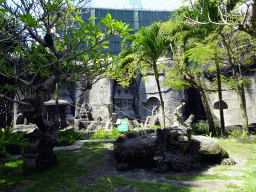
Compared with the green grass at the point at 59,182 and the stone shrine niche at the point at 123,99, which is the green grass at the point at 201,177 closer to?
the green grass at the point at 59,182

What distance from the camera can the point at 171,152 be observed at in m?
4.57

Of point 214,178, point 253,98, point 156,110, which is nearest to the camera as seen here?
point 214,178

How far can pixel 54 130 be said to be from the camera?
4.65m

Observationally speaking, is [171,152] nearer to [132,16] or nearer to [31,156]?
[31,156]

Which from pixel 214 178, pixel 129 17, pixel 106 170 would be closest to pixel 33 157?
pixel 106 170

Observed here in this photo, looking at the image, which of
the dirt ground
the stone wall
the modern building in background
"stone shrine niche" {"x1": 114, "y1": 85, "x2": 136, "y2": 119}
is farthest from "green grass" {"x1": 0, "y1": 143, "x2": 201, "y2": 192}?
the modern building in background

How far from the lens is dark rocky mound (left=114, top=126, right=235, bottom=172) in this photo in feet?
14.5

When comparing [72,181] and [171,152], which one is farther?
[171,152]

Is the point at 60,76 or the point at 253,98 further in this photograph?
the point at 253,98

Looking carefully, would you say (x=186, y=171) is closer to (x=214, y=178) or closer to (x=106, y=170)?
(x=214, y=178)

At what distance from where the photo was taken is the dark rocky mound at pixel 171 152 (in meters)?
4.41

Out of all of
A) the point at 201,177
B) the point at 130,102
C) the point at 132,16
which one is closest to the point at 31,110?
the point at 201,177

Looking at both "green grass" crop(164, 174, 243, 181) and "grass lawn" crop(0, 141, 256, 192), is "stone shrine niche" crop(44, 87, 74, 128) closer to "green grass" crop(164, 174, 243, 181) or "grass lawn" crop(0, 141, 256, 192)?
"grass lawn" crop(0, 141, 256, 192)

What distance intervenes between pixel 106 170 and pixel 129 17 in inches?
1411
